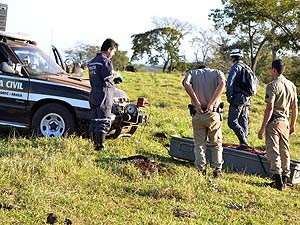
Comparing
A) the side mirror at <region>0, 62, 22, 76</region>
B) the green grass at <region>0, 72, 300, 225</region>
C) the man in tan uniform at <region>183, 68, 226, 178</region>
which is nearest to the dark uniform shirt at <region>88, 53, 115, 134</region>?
the green grass at <region>0, 72, 300, 225</region>

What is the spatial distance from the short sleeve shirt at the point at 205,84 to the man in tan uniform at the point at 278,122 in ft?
2.58

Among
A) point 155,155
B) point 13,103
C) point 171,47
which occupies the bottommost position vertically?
point 155,155

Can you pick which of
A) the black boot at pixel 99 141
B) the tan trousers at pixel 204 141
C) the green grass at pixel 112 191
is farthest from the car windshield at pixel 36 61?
the tan trousers at pixel 204 141

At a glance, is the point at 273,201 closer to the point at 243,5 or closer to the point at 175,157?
the point at 175,157

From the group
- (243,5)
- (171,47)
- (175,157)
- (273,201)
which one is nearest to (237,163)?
(175,157)

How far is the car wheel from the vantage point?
26.3 ft

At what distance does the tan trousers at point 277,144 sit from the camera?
22.5 feet

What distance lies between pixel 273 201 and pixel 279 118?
1.42 metres

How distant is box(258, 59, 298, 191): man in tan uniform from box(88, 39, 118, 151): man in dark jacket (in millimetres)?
2372

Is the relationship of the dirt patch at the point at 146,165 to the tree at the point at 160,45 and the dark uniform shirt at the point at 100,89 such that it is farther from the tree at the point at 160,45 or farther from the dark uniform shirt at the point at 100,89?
the tree at the point at 160,45

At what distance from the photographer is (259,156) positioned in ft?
24.7

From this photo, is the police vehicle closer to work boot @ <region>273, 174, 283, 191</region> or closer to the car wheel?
the car wheel

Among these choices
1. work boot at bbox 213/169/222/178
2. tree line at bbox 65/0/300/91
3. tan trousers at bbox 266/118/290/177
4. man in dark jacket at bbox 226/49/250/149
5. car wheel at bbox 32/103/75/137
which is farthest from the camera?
tree line at bbox 65/0/300/91

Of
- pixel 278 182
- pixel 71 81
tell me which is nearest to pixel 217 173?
pixel 278 182
